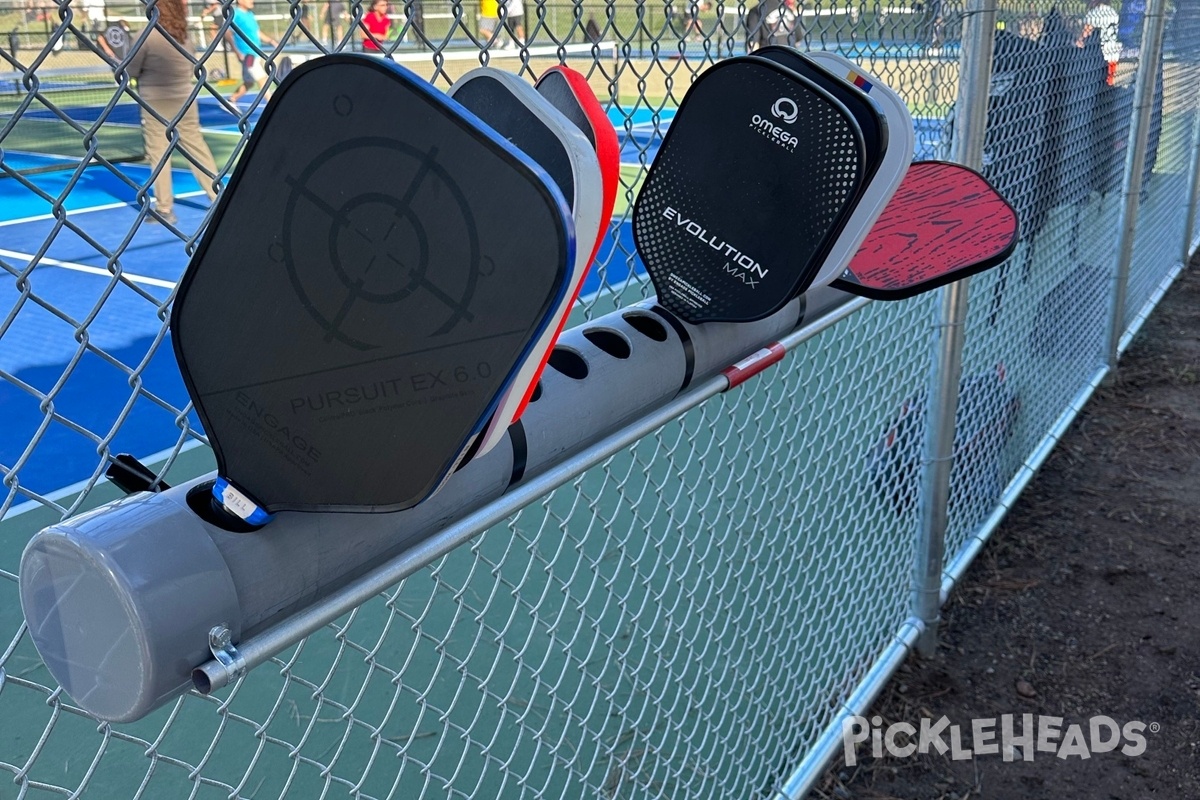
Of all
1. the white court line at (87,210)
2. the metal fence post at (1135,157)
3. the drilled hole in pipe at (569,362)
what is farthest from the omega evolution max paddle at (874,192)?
the white court line at (87,210)

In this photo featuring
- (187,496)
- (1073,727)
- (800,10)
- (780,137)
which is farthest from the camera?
(1073,727)

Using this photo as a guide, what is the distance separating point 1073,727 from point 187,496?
2.35m

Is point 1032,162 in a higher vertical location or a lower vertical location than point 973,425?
higher

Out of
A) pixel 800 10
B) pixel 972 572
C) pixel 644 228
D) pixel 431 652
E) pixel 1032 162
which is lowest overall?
pixel 972 572

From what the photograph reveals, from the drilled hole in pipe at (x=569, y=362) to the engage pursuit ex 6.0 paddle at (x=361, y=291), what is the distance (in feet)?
1.24

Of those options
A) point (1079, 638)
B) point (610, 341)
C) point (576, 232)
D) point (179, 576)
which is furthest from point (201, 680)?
point (1079, 638)

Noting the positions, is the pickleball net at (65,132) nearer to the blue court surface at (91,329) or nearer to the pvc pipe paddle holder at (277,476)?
the blue court surface at (91,329)

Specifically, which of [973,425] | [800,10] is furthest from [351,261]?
[973,425]

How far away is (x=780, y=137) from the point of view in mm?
1154

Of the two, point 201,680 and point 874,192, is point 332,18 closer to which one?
point 874,192

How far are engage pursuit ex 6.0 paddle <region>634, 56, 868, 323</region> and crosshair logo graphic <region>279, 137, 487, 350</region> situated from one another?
59cm

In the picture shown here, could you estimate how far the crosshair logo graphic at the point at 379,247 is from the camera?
65cm

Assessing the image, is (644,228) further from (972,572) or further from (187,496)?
(972,572)

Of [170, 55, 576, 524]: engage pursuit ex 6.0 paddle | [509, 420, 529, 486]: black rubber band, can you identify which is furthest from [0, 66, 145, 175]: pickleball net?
[170, 55, 576, 524]: engage pursuit ex 6.0 paddle
